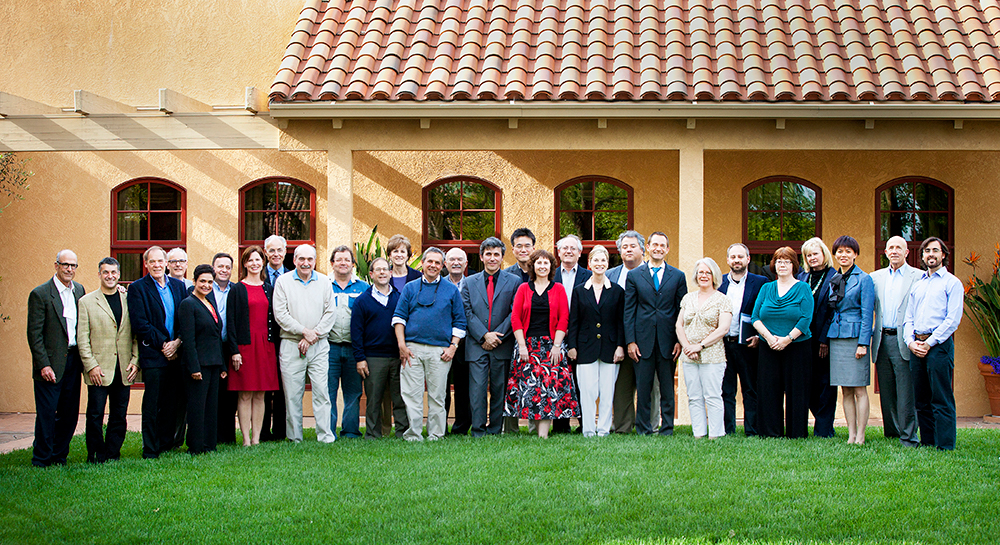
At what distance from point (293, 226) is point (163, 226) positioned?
1.66 metres

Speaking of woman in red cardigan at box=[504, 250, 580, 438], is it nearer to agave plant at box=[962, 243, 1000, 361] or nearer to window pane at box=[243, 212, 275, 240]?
window pane at box=[243, 212, 275, 240]

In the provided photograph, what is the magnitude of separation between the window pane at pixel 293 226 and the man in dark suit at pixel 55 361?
398 cm

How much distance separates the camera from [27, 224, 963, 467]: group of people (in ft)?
22.6

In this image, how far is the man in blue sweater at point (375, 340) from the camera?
7.59m

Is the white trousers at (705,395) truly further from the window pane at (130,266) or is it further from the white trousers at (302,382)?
the window pane at (130,266)

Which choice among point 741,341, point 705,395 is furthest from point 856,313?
point 705,395

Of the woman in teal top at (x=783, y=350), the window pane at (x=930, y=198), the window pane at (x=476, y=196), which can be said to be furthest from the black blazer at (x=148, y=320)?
the window pane at (x=930, y=198)

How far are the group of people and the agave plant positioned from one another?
124 inches

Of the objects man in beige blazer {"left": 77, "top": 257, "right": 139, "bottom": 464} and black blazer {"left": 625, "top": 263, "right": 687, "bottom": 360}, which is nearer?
man in beige blazer {"left": 77, "top": 257, "right": 139, "bottom": 464}

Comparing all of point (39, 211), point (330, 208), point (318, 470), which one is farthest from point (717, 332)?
point (39, 211)

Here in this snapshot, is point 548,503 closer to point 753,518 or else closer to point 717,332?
point 753,518

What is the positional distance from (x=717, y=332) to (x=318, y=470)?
3.53 metres

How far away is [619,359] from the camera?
751cm

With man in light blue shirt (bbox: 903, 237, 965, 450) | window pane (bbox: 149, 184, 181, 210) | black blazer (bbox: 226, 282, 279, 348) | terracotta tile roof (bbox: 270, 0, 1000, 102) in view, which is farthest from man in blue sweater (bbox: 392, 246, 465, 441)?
window pane (bbox: 149, 184, 181, 210)
